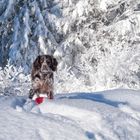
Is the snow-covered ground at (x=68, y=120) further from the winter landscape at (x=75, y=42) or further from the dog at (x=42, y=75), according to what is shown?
the dog at (x=42, y=75)

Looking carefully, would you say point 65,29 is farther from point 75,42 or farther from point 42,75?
point 42,75

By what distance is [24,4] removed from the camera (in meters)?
21.7

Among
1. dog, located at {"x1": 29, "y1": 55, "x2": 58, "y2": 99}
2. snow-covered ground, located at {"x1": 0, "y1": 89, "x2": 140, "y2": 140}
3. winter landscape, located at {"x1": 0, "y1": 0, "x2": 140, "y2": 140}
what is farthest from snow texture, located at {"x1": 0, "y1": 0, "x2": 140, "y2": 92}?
snow-covered ground, located at {"x1": 0, "y1": 89, "x2": 140, "y2": 140}

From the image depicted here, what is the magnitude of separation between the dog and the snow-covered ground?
53.8 inches

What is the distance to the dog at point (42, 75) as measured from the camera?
21.9ft

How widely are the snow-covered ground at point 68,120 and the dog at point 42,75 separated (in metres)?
1.37

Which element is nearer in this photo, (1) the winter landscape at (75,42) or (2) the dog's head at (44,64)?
(2) the dog's head at (44,64)

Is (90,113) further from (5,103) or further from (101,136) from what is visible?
(5,103)

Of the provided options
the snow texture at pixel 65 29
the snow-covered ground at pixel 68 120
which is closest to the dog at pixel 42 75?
the snow-covered ground at pixel 68 120

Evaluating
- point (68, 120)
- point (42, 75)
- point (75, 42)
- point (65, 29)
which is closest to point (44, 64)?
point (42, 75)

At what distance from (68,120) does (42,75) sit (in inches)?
89.0

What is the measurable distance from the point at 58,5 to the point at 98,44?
2.53m

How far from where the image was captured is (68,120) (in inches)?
177

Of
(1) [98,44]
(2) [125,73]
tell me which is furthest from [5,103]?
(1) [98,44]
